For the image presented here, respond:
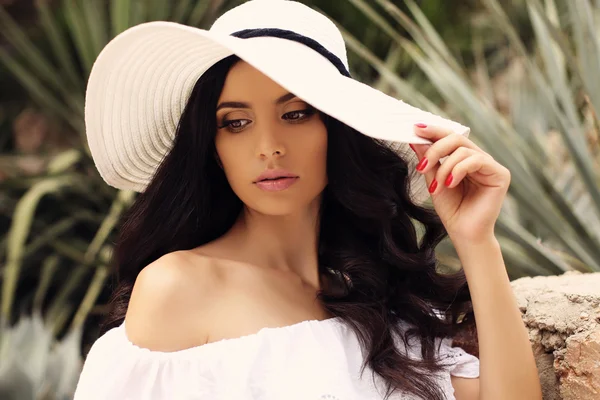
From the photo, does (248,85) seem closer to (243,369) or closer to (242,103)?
(242,103)

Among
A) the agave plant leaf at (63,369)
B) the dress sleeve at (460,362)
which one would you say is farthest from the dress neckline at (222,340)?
the agave plant leaf at (63,369)

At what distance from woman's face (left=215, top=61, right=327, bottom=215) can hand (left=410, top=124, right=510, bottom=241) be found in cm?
20

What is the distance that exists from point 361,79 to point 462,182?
3.64m

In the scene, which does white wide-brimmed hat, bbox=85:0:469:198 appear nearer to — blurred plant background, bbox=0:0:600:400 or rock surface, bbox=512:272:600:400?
rock surface, bbox=512:272:600:400

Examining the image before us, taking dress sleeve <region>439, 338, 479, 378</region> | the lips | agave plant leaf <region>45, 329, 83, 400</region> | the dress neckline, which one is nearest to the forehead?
the lips

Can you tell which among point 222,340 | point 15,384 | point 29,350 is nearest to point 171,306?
point 222,340

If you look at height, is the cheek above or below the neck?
above

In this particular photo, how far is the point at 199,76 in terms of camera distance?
158 cm

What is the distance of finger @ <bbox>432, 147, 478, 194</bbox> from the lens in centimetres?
144

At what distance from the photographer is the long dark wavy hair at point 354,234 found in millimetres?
1597

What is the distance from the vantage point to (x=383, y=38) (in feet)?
18.1

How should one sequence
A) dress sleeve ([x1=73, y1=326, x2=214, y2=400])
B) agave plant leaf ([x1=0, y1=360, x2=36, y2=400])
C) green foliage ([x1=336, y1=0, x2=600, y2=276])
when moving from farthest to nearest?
agave plant leaf ([x1=0, y1=360, x2=36, y2=400]) → green foliage ([x1=336, y1=0, x2=600, y2=276]) → dress sleeve ([x1=73, y1=326, x2=214, y2=400])

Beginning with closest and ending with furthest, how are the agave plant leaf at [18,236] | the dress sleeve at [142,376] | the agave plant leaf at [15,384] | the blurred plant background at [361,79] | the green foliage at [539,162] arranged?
the dress sleeve at [142,376]
the green foliage at [539,162]
the blurred plant background at [361,79]
the agave plant leaf at [15,384]
the agave plant leaf at [18,236]

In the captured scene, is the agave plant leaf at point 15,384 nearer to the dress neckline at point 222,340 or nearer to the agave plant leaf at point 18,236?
the agave plant leaf at point 18,236
